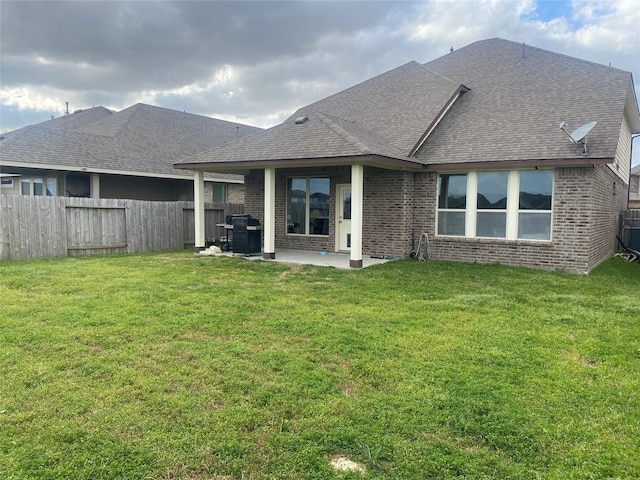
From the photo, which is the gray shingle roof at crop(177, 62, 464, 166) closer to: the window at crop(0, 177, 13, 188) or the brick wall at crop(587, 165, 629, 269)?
the brick wall at crop(587, 165, 629, 269)

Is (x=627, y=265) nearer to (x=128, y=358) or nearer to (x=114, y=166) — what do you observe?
(x=128, y=358)

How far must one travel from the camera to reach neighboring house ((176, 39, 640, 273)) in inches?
395

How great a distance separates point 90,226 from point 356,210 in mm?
7444

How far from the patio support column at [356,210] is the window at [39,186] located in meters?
12.9

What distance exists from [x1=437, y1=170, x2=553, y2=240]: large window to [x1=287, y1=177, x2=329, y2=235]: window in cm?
336

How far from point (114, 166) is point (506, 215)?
13.6 m

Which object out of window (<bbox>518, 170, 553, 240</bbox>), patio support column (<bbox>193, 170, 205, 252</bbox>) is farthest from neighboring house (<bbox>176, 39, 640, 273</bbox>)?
patio support column (<bbox>193, 170, 205, 252</bbox>)

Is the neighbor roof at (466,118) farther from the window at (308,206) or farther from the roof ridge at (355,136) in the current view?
the window at (308,206)

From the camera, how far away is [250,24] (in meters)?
14.2

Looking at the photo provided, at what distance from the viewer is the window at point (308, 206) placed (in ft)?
43.5

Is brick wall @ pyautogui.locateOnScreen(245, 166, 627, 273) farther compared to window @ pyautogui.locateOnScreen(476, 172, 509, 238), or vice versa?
window @ pyautogui.locateOnScreen(476, 172, 509, 238)

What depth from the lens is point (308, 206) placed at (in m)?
13.5

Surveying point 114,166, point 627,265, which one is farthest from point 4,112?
point 627,265

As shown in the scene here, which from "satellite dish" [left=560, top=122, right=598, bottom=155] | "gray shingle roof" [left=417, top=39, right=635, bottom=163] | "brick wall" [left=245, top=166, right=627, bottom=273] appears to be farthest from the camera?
"gray shingle roof" [left=417, top=39, right=635, bottom=163]
